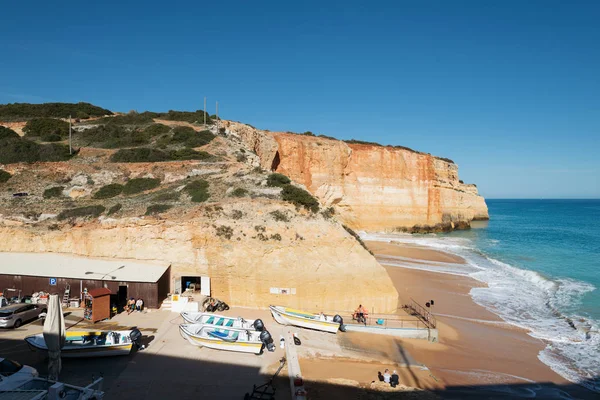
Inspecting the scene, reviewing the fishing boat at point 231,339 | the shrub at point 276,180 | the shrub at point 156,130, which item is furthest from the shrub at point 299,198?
the shrub at point 156,130

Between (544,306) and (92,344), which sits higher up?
(92,344)

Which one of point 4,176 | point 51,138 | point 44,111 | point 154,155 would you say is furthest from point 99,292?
point 44,111

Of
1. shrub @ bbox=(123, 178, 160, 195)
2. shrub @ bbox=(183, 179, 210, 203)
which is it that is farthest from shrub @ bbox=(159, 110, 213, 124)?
shrub @ bbox=(183, 179, 210, 203)

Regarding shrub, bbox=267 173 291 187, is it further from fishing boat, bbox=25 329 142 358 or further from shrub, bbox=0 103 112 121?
shrub, bbox=0 103 112 121

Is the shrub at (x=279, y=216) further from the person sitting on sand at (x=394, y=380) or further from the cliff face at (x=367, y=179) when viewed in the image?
the cliff face at (x=367, y=179)

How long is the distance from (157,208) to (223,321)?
8910mm

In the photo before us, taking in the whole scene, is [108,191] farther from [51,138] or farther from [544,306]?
[544,306]

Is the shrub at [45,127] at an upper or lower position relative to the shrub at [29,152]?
upper

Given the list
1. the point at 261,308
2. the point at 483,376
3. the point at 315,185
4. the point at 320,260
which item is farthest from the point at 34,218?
the point at 315,185

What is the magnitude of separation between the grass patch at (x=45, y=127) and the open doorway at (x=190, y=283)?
26558 millimetres

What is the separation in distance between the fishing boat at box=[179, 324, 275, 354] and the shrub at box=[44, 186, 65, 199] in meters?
17.2

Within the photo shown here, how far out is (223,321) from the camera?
1527 centimetres

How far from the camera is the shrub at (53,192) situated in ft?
82.2

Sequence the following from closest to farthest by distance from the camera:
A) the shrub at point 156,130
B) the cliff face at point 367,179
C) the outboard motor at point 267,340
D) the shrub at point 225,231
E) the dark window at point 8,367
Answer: the dark window at point 8,367 → the outboard motor at point 267,340 → the shrub at point 225,231 → the shrub at point 156,130 → the cliff face at point 367,179
